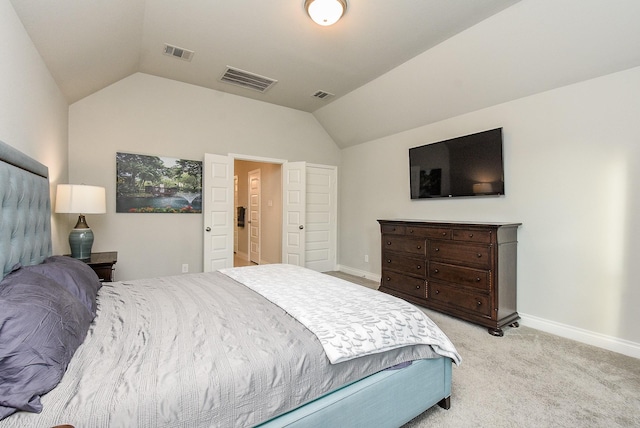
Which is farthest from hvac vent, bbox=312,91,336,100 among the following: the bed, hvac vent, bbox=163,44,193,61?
the bed

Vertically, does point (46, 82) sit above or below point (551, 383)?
above

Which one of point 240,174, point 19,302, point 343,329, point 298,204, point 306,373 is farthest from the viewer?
point 240,174

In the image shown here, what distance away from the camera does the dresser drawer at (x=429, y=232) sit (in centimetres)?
328

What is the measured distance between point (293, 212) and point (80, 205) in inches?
116

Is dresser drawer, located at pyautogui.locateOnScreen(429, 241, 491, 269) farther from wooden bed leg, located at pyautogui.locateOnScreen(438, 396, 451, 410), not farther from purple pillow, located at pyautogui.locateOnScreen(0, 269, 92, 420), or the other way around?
purple pillow, located at pyautogui.locateOnScreen(0, 269, 92, 420)

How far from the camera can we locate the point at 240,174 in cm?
756

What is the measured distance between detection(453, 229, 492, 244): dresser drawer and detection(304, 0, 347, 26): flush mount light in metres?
2.43

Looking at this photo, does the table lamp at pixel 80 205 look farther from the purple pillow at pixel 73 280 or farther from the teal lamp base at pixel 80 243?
the purple pillow at pixel 73 280

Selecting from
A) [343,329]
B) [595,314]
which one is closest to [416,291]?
[595,314]

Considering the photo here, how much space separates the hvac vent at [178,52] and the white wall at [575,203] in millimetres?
3493

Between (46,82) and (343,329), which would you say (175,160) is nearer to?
(46,82)

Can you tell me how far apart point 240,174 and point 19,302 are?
6.71 meters

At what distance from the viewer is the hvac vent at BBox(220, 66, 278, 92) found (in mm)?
3832

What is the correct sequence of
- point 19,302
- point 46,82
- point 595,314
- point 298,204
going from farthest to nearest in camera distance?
1. point 298,204
2. point 595,314
3. point 46,82
4. point 19,302
